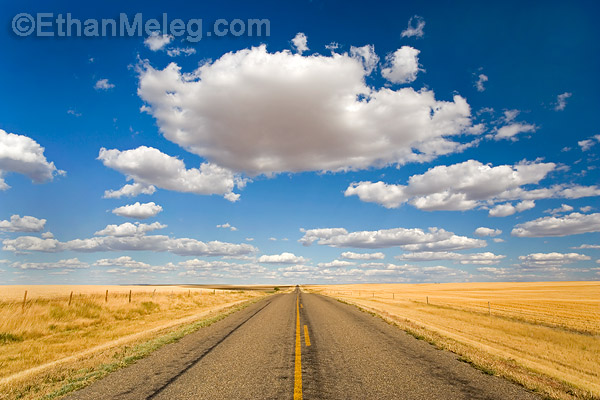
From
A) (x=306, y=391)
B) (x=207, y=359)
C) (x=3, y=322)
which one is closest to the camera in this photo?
(x=306, y=391)

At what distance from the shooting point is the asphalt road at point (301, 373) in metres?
5.64

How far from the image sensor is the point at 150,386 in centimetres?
605

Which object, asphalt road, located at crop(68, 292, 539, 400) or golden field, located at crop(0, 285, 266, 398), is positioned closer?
asphalt road, located at crop(68, 292, 539, 400)

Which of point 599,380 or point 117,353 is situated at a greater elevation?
point 117,353

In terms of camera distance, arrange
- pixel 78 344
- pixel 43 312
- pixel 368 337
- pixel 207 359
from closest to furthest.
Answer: pixel 207 359, pixel 368 337, pixel 78 344, pixel 43 312

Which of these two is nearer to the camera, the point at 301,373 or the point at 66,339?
the point at 301,373

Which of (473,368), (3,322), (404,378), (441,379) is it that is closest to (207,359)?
(404,378)

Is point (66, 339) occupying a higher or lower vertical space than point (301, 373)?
lower

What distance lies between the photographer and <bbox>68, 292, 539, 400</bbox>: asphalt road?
5.64m

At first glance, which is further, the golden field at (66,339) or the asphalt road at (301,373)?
the golden field at (66,339)

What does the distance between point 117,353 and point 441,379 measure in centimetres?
885

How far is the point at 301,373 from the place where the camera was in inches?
265

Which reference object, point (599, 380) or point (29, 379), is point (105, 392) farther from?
point (599, 380)

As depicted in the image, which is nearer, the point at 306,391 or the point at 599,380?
the point at 306,391
